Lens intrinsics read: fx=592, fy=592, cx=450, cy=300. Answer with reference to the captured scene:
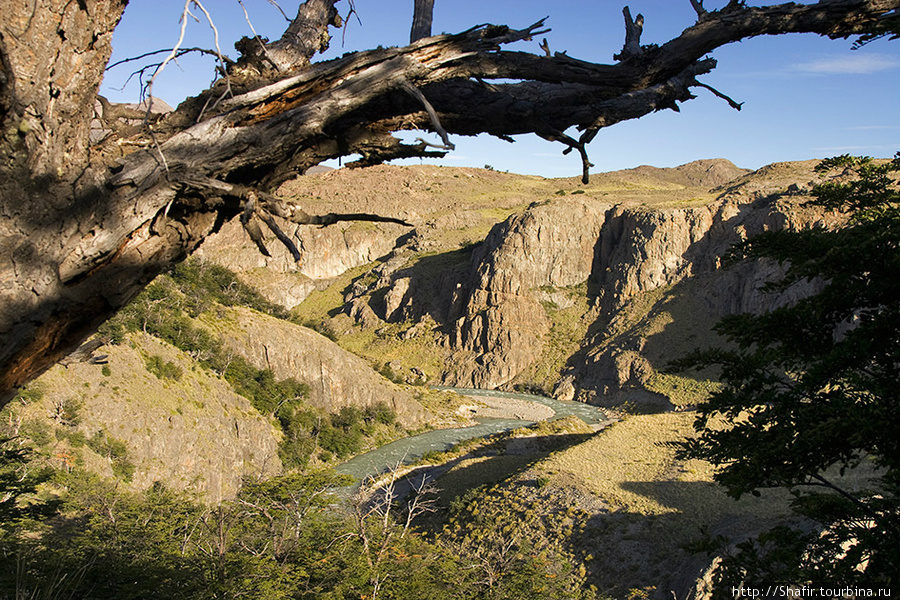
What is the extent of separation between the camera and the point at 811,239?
7.17 metres

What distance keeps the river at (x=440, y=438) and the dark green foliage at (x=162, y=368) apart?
12.7m

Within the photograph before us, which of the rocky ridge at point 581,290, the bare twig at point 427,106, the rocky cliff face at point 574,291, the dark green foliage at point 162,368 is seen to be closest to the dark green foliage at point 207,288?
the dark green foliage at point 162,368

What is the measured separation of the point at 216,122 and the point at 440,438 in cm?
5179

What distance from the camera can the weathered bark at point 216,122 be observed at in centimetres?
261

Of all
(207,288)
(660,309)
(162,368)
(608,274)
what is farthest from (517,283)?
(162,368)

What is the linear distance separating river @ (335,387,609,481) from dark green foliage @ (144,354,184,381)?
502 inches

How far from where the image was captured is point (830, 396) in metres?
6.37

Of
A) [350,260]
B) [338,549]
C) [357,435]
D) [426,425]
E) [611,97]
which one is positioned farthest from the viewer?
[350,260]

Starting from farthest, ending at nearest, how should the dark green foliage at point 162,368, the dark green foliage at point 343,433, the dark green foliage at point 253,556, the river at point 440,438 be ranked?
the dark green foliage at point 343,433 < the river at point 440,438 < the dark green foliage at point 162,368 < the dark green foliage at point 253,556

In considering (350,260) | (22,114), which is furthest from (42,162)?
(350,260)

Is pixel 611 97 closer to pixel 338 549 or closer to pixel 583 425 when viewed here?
pixel 338 549

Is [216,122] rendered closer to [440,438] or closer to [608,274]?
[440,438]

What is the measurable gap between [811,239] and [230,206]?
680 centimetres

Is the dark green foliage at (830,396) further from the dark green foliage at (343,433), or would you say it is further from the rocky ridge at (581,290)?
the rocky ridge at (581,290)
